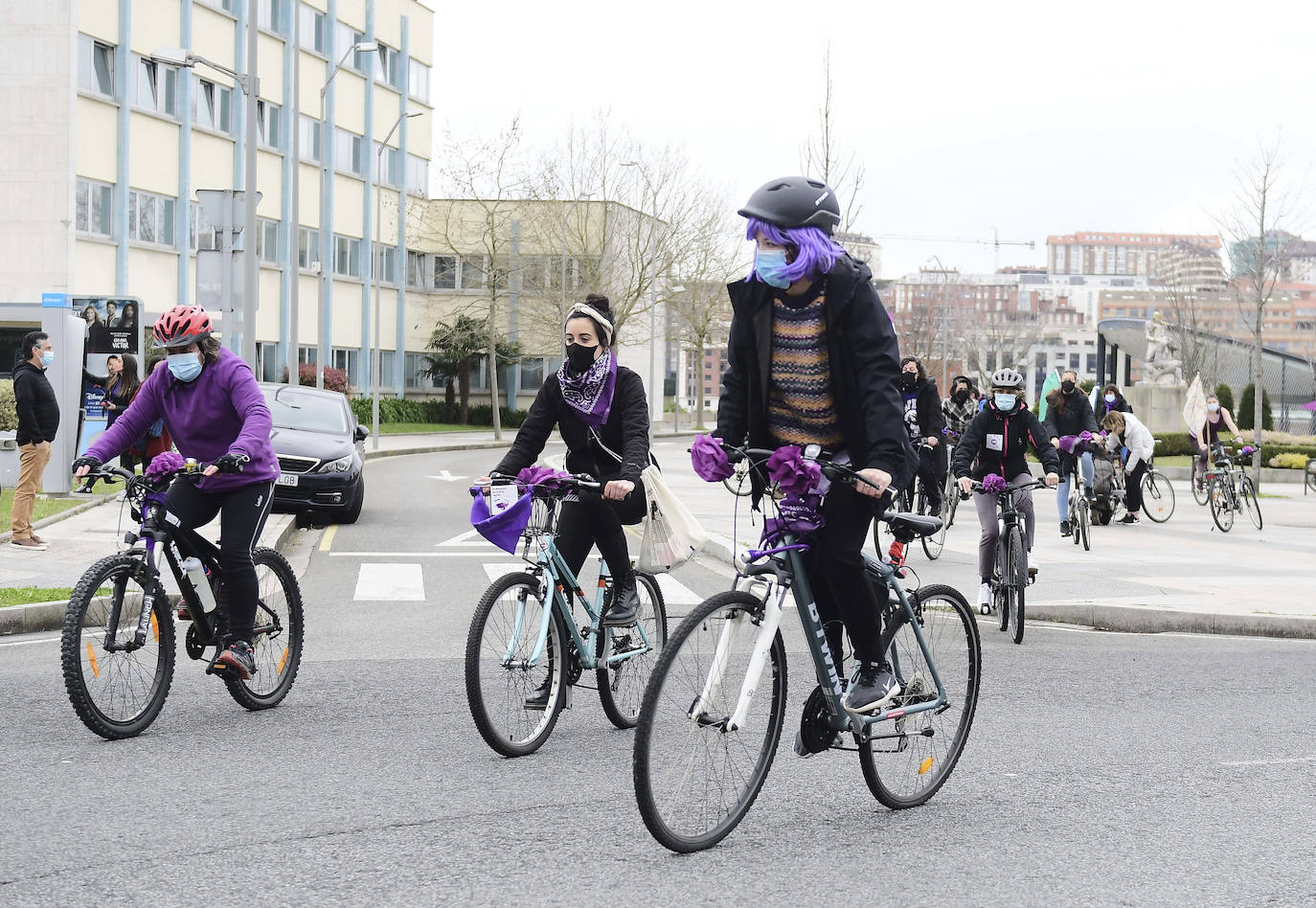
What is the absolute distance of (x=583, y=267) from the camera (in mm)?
58156

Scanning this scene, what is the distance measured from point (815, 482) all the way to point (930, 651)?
3.31 feet

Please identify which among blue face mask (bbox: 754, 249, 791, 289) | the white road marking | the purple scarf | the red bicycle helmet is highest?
blue face mask (bbox: 754, 249, 791, 289)

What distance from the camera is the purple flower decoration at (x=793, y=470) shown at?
15.1 ft

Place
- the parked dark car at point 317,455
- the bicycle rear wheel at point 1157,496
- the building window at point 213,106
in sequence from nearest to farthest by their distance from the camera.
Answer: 1. the parked dark car at point 317,455
2. the bicycle rear wheel at point 1157,496
3. the building window at point 213,106

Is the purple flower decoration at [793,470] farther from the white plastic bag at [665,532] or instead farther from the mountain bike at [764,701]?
the white plastic bag at [665,532]

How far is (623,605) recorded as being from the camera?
6484 mm

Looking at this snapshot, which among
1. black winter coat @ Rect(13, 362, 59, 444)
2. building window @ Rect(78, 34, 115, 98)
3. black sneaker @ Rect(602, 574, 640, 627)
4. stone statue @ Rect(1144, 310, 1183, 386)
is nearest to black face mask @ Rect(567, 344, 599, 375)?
black sneaker @ Rect(602, 574, 640, 627)

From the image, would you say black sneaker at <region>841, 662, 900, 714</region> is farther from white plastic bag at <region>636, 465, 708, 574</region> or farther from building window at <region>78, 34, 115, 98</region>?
building window at <region>78, 34, 115, 98</region>

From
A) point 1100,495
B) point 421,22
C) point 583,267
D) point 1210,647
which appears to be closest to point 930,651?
point 1210,647

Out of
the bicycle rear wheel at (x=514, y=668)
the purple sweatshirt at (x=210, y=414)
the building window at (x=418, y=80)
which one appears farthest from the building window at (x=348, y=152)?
the bicycle rear wheel at (x=514, y=668)

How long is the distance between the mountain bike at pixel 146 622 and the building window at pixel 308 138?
47.6 meters

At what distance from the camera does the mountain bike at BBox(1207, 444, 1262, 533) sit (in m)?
19.7

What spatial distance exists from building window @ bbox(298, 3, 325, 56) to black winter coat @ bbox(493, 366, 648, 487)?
158ft

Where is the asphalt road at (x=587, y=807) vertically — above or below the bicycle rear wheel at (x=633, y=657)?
below
